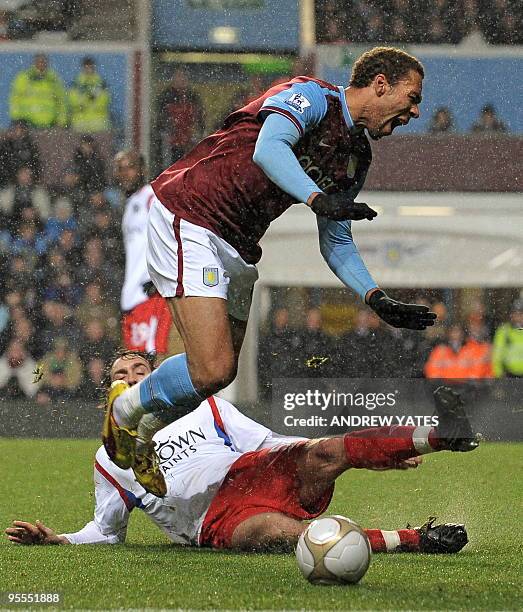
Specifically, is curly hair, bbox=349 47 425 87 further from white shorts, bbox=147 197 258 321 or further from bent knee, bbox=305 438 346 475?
bent knee, bbox=305 438 346 475

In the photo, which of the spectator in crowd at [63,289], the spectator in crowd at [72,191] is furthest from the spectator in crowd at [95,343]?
the spectator in crowd at [72,191]

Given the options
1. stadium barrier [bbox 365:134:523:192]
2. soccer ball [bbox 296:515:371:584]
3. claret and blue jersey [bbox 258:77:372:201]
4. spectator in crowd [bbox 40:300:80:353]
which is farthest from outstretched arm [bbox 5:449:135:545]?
spectator in crowd [bbox 40:300:80:353]

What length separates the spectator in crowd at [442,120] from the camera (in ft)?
19.3

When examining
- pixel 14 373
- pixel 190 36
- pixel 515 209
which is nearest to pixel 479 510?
pixel 515 209

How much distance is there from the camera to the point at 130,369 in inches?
179

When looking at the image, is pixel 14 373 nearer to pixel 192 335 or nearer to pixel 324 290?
pixel 324 290

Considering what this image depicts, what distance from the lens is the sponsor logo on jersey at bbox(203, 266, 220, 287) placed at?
3906 mm

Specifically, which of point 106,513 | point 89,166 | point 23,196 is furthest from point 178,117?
point 106,513

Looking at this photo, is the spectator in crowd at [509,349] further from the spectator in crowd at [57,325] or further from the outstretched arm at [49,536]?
the outstretched arm at [49,536]

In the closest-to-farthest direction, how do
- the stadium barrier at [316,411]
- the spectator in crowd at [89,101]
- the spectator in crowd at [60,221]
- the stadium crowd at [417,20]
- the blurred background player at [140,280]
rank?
the stadium barrier at [316,411]
the blurred background player at [140,280]
the stadium crowd at [417,20]
the spectator in crowd at [89,101]
the spectator in crowd at [60,221]

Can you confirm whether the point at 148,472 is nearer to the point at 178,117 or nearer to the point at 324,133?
the point at 324,133

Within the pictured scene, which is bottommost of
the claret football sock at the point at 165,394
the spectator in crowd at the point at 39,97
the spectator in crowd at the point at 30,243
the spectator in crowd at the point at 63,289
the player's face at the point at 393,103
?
the spectator in crowd at the point at 63,289

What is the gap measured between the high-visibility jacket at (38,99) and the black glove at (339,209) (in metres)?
2.90

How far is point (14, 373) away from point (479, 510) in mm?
3244
